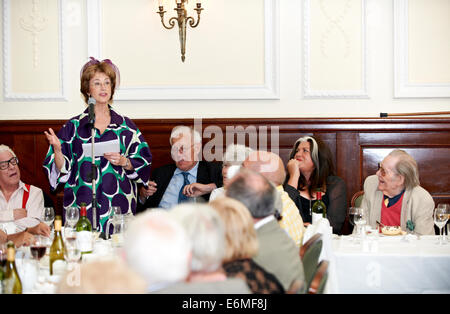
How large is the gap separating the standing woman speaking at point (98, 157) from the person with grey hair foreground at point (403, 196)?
169cm

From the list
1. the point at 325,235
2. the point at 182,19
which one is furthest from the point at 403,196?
the point at 182,19

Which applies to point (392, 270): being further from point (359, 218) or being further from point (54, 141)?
point (54, 141)

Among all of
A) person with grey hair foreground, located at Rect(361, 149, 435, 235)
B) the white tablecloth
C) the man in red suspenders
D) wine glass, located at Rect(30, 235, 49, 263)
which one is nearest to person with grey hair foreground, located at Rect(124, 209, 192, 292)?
wine glass, located at Rect(30, 235, 49, 263)

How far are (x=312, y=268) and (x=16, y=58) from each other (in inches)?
152

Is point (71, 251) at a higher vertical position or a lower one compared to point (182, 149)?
lower

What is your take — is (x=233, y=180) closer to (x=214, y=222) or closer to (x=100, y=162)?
(x=214, y=222)

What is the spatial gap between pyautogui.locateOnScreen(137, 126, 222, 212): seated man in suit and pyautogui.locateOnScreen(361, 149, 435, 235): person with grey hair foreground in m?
1.27

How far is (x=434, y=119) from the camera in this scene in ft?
15.9

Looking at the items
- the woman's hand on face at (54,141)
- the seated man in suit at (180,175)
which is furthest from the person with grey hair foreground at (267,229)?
the seated man in suit at (180,175)

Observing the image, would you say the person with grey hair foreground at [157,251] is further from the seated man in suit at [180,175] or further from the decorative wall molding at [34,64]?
the decorative wall molding at [34,64]

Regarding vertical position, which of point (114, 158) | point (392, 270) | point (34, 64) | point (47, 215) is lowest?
point (392, 270)

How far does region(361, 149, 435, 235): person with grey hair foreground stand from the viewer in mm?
3593

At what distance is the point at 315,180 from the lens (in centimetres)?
427

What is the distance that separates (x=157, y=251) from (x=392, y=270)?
6.10 ft
